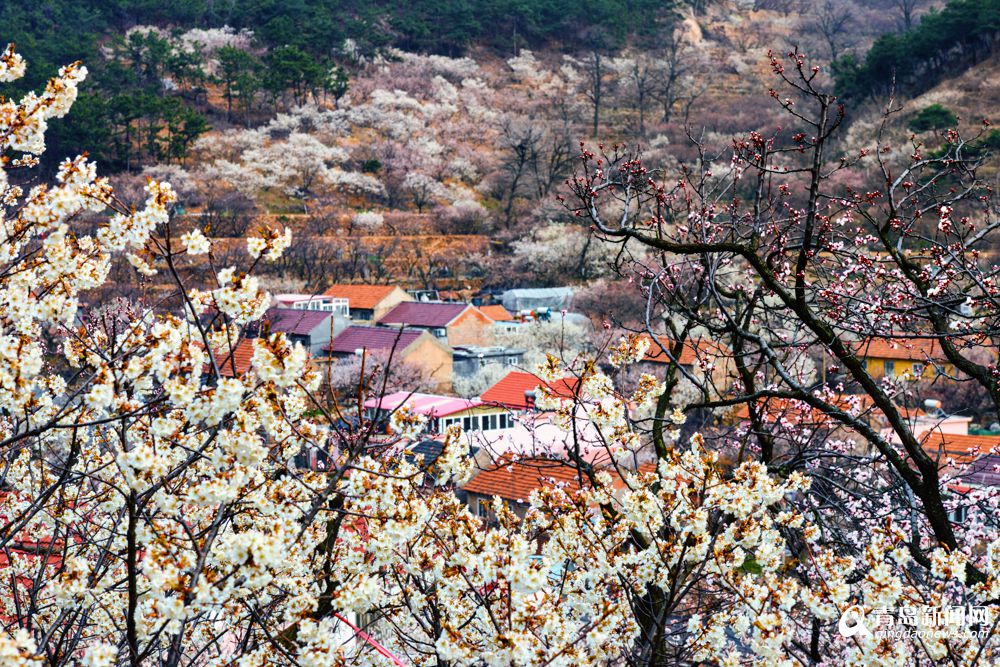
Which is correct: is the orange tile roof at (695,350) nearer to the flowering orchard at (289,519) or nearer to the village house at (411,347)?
the flowering orchard at (289,519)

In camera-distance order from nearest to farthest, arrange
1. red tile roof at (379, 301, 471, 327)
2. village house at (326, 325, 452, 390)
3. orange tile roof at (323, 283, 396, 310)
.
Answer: village house at (326, 325, 452, 390) → red tile roof at (379, 301, 471, 327) → orange tile roof at (323, 283, 396, 310)

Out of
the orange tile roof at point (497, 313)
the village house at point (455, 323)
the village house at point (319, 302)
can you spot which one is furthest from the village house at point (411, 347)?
the orange tile roof at point (497, 313)

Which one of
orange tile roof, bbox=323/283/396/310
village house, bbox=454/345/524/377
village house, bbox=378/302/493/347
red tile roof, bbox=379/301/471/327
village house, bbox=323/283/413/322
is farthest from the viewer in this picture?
orange tile roof, bbox=323/283/396/310

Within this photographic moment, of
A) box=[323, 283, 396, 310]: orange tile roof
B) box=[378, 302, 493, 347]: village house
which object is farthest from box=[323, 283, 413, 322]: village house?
box=[378, 302, 493, 347]: village house

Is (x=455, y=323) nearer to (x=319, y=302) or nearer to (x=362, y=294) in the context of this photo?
(x=319, y=302)

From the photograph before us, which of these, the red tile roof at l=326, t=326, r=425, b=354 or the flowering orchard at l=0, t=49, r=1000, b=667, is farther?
the red tile roof at l=326, t=326, r=425, b=354

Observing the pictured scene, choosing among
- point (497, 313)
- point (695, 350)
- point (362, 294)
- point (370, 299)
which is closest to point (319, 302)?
point (370, 299)

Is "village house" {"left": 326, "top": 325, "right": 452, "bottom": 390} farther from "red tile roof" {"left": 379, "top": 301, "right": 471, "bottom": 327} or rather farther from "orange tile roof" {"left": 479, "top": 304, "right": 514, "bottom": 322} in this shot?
"orange tile roof" {"left": 479, "top": 304, "right": 514, "bottom": 322}

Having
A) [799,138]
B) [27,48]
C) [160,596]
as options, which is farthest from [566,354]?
[27,48]

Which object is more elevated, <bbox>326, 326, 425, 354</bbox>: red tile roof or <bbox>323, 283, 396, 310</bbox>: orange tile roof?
<bbox>326, 326, 425, 354</bbox>: red tile roof
